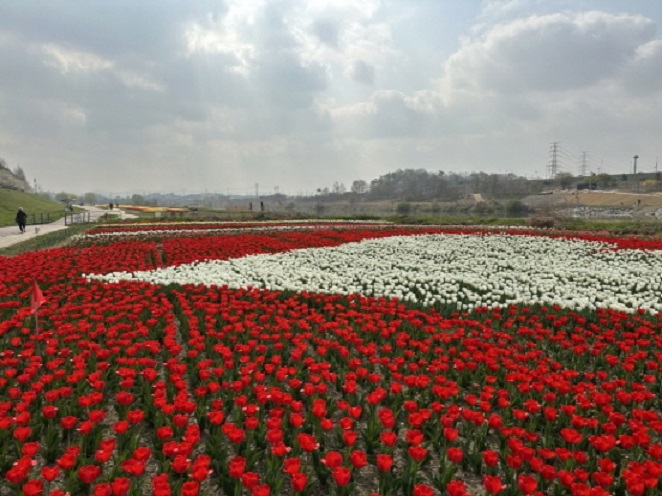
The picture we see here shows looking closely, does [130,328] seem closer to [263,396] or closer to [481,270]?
[263,396]

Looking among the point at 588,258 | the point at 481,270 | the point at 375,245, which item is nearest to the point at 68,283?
the point at 481,270

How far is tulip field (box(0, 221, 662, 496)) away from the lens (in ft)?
11.5

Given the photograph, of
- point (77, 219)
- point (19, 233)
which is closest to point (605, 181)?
point (77, 219)

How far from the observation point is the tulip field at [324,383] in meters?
3.52

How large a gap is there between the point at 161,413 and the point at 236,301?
4.21m

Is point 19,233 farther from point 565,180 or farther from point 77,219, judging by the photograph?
point 565,180

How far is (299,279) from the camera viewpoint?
37.3ft

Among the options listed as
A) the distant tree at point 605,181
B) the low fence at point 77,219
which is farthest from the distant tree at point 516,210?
the distant tree at point 605,181

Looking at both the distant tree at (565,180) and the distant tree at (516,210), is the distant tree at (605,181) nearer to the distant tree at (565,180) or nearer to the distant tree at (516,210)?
the distant tree at (565,180)

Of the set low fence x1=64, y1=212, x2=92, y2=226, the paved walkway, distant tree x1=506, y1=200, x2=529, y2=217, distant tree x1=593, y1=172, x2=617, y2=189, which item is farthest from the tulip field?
distant tree x1=593, y1=172, x2=617, y2=189

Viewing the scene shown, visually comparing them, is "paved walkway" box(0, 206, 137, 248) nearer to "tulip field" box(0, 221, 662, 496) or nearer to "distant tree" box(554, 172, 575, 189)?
"tulip field" box(0, 221, 662, 496)

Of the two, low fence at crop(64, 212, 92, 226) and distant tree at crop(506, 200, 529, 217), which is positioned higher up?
low fence at crop(64, 212, 92, 226)

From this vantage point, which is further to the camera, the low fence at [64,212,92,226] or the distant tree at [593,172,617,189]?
the distant tree at [593,172,617,189]

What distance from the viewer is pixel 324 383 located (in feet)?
17.5
